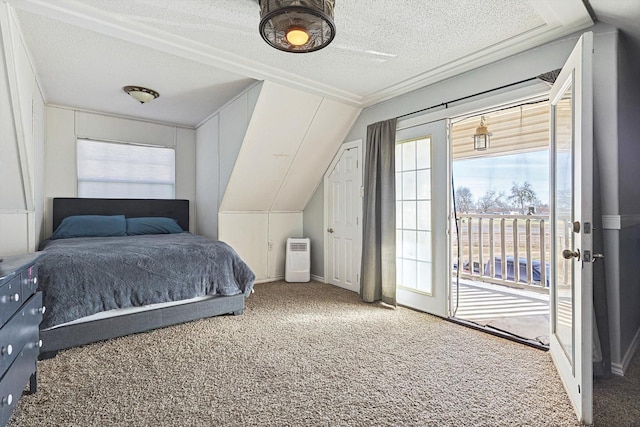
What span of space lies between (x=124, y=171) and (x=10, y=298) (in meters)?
3.62

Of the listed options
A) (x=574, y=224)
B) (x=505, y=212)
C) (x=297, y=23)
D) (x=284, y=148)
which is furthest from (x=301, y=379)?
(x=505, y=212)

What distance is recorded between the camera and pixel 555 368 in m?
2.13

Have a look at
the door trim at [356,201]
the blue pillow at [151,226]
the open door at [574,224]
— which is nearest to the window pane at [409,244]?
the door trim at [356,201]

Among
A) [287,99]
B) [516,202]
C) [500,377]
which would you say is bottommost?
[500,377]

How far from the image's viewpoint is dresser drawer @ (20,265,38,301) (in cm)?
165

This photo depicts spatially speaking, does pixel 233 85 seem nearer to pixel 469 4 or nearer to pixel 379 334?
pixel 469 4

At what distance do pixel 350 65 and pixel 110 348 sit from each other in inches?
121

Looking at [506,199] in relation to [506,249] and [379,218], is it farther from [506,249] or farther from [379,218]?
[379,218]

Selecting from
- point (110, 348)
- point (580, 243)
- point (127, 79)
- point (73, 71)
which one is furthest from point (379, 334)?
point (73, 71)

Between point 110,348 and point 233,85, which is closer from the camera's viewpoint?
point 110,348

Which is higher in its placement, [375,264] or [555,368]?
[375,264]

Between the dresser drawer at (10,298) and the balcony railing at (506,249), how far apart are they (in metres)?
3.95

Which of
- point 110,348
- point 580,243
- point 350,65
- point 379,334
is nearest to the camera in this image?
point 580,243

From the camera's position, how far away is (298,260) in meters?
4.65
